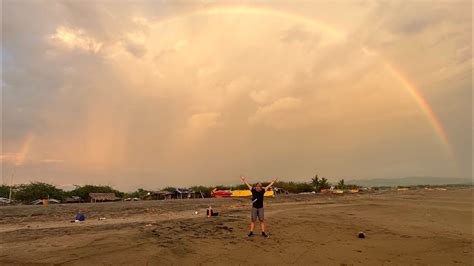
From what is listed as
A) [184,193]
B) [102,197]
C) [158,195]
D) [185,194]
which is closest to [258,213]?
[102,197]

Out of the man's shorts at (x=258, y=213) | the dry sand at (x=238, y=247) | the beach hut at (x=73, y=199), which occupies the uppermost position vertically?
the beach hut at (x=73, y=199)

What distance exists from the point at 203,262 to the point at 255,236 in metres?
4.54

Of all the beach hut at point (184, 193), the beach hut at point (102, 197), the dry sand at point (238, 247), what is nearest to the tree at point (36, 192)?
the beach hut at point (102, 197)

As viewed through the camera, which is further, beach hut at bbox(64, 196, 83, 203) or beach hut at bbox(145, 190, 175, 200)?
beach hut at bbox(145, 190, 175, 200)

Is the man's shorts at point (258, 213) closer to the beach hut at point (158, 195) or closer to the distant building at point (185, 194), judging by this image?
the beach hut at point (158, 195)

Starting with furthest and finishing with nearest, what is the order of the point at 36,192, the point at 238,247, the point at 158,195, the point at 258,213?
the point at 158,195, the point at 36,192, the point at 258,213, the point at 238,247

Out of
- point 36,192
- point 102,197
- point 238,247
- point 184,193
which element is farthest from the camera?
point 184,193

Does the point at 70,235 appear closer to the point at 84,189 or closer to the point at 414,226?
the point at 414,226

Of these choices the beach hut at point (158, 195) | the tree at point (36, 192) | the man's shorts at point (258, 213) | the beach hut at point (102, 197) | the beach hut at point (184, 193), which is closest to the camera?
the man's shorts at point (258, 213)

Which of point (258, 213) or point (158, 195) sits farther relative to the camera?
point (158, 195)

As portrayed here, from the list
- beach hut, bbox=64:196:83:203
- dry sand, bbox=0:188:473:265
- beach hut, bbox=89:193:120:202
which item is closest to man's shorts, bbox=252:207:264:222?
dry sand, bbox=0:188:473:265

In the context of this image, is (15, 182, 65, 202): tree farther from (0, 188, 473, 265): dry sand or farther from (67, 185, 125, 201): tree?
(0, 188, 473, 265): dry sand

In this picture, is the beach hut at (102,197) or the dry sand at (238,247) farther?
the beach hut at (102,197)

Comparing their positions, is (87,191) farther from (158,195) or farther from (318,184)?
(318,184)
